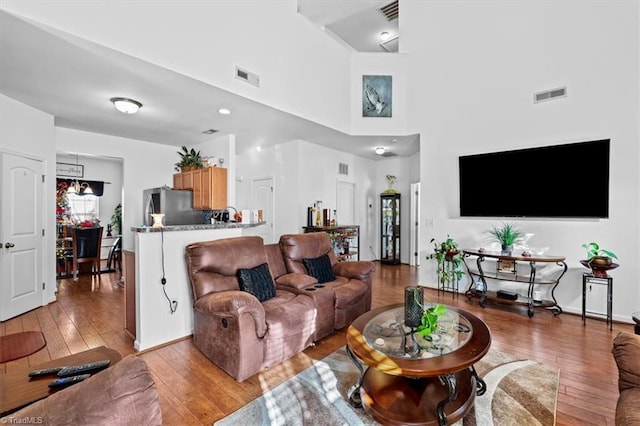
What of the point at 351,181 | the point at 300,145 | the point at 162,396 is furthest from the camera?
the point at 351,181

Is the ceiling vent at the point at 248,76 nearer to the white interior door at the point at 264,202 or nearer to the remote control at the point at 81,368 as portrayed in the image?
the white interior door at the point at 264,202

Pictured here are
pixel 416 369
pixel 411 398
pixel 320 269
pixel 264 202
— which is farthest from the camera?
pixel 264 202

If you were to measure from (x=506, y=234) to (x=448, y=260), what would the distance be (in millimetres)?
911

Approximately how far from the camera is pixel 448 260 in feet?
15.6

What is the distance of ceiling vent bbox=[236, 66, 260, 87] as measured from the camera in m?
3.70

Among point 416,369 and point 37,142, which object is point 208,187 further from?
point 416,369

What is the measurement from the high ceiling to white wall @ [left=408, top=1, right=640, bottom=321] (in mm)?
1094

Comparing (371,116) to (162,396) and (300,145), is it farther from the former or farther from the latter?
(162,396)

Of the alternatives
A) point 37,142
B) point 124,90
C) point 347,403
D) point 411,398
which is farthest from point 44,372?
point 37,142

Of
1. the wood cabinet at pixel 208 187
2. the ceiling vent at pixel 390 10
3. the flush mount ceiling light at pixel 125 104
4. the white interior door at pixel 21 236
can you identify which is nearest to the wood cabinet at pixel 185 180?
the wood cabinet at pixel 208 187

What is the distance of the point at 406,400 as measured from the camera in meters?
1.91

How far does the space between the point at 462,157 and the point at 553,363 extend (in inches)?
126

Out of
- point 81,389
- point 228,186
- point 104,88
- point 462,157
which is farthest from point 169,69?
point 462,157

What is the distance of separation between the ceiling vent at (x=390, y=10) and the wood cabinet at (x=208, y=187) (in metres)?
4.60
